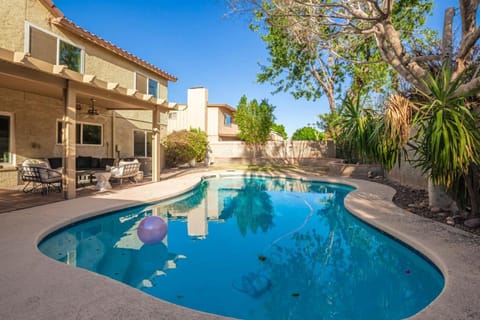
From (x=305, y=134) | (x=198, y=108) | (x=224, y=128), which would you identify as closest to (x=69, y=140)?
(x=198, y=108)

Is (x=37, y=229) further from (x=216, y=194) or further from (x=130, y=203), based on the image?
(x=216, y=194)

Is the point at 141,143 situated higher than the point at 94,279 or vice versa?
the point at 141,143

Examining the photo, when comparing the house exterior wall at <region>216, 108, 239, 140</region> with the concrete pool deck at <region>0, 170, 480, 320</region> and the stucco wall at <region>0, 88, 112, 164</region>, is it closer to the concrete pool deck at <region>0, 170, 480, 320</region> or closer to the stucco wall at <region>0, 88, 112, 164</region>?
the stucco wall at <region>0, 88, 112, 164</region>

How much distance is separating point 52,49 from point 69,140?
19.4 ft

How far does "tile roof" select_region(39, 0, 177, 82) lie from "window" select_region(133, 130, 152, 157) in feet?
13.4

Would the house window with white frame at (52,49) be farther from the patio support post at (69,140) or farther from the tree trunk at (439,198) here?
the tree trunk at (439,198)

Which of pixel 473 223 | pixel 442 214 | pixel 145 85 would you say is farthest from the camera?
pixel 145 85

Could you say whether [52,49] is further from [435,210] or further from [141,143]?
[435,210]

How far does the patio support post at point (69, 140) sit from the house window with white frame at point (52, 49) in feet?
14.5

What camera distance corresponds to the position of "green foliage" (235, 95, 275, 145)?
2578 cm

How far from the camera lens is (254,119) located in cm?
2639

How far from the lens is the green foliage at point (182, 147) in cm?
2141

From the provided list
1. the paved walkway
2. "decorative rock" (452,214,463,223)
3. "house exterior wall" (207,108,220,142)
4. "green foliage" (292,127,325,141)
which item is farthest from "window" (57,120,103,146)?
"green foliage" (292,127,325,141)

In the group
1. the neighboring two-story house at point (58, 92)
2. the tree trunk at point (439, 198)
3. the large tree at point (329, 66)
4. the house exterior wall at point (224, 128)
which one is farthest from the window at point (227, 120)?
the tree trunk at point (439, 198)
